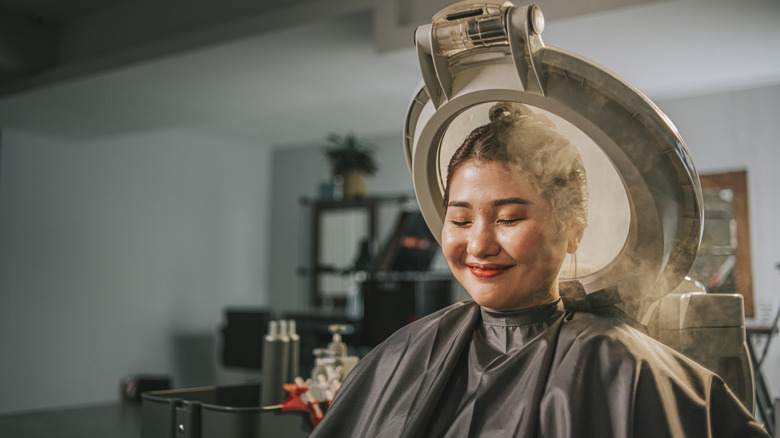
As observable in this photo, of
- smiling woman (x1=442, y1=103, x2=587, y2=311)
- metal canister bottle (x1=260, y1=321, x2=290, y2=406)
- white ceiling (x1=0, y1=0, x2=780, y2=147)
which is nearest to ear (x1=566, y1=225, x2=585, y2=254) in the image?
smiling woman (x1=442, y1=103, x2=587, y2=311)

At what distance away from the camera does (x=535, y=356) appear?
2.88 ft

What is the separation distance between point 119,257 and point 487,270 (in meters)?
5.93

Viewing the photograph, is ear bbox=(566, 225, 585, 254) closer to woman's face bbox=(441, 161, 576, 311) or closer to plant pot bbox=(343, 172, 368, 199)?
woman's face bbox=(441, 161, 576, 311)

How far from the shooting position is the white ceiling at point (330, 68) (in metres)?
2.89

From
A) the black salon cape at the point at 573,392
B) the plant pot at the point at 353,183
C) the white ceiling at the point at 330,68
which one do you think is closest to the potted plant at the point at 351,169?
the plant pot at the point at 353,183

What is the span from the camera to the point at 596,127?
84cm

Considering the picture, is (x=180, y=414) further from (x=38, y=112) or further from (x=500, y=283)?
(x=38, y=112)

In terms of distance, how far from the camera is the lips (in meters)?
0.91

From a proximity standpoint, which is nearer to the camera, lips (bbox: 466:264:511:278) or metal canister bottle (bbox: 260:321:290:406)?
lips (bbox: 466:264:511:278)

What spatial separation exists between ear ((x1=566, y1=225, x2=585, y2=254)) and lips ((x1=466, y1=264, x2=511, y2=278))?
0.32 ft

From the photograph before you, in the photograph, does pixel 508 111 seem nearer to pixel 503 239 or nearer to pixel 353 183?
pixel 503 239

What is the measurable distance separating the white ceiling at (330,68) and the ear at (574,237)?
1.96 m

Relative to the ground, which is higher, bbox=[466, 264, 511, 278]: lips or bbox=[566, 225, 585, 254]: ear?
bbox=[566, 225, 585, 254]: ear

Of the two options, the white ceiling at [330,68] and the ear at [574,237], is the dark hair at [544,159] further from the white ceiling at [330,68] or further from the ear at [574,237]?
the white ceiling at [330,68]
